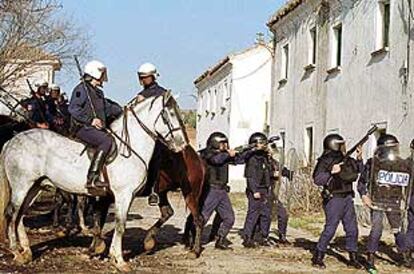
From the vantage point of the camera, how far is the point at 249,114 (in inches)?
1471

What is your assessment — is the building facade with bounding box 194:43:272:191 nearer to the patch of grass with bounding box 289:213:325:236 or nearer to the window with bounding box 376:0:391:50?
the patch of grass with bounding box 289:213:325:236

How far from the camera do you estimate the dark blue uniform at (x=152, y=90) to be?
1171cm

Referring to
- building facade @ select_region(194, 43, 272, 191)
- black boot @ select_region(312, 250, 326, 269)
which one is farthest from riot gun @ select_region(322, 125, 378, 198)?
building facade @ select_region(194, 43, 272, 191)

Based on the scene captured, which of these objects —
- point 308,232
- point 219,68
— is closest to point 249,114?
point 219,68

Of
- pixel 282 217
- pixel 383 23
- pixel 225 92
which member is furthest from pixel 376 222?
pixel 225 92

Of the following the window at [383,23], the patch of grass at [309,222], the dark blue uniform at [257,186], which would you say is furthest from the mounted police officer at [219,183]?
the window at [383,23]

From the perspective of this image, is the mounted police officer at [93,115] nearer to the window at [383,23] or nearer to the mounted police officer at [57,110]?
the mounted police officer at [57,110]

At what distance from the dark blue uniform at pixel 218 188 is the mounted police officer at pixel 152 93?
4.54ft

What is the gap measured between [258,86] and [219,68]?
4.12 meters

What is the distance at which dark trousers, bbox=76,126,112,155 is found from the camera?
11.0m

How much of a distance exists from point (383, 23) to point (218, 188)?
7.66 m

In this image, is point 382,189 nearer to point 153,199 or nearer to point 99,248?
point 153,199

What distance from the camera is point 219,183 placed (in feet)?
44.3

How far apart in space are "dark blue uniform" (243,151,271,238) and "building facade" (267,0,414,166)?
4397 millimetres
